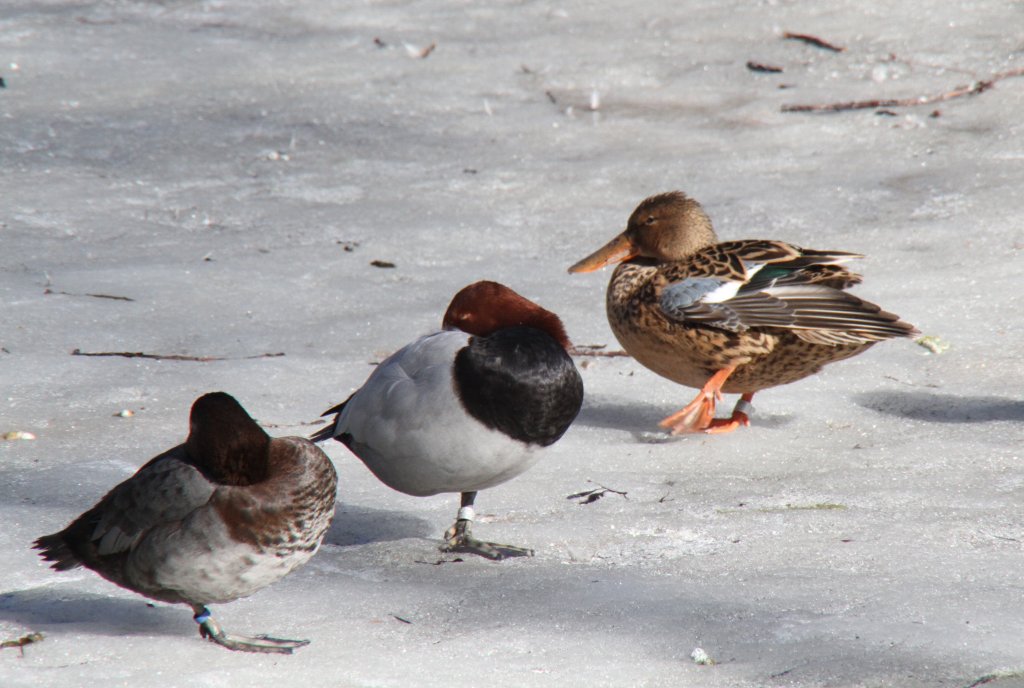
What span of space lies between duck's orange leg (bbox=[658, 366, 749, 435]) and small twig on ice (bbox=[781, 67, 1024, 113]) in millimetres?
3857

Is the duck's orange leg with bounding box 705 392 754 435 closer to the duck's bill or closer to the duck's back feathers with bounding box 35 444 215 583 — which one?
the duck's bill

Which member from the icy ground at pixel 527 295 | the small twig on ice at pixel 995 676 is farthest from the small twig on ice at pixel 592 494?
the small twig on ice at pixel 995 676

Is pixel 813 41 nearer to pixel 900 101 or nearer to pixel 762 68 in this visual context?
pixel 762 68

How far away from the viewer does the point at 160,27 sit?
32.1 feet

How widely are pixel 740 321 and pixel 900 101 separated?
405cm

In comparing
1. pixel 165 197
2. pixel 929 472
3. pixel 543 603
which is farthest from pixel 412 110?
pixel 543 603

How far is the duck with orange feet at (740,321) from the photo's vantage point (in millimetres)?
4898

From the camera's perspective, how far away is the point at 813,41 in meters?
9.10

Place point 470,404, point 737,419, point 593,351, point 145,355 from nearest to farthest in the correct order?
point 470,404
point 737,419
point 145,355
point 593,351

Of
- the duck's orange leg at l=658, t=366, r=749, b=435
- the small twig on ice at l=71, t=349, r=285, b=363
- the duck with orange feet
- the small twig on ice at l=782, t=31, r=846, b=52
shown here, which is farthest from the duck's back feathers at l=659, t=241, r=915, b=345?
the small twig on ice at l=782, t=31, r=846, b=52

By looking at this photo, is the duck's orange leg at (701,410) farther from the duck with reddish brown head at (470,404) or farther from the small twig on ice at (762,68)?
the small twig on ice at (762,68)

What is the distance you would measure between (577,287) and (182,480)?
137 inches

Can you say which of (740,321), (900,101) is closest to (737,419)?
(740,321)

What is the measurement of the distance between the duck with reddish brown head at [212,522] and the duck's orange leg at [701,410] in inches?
76.7
